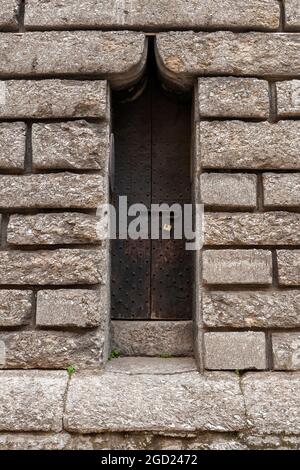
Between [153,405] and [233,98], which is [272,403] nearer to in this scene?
[153,405]

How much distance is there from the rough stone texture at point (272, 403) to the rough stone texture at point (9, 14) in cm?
253

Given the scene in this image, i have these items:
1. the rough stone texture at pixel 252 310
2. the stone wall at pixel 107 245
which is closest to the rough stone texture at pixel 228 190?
the stone wall at pixel 107 245

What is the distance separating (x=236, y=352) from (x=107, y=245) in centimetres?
98

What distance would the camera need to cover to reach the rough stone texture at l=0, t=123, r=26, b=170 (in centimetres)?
320

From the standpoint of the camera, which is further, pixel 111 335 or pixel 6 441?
pixel 111 335

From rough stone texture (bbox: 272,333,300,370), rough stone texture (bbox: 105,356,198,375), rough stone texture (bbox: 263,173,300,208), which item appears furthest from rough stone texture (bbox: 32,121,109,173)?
rough stone texture (bbox: 272,333,300,370)

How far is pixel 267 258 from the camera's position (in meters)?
3.14

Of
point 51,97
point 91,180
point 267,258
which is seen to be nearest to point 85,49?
point 51,97

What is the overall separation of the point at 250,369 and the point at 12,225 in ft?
5.23

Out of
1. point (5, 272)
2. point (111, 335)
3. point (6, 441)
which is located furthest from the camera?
point (111, 335)

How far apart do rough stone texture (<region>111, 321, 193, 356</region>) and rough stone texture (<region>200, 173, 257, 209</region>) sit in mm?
830

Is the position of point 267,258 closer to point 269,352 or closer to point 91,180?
point 269,352

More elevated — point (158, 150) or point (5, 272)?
point (158, 150)
